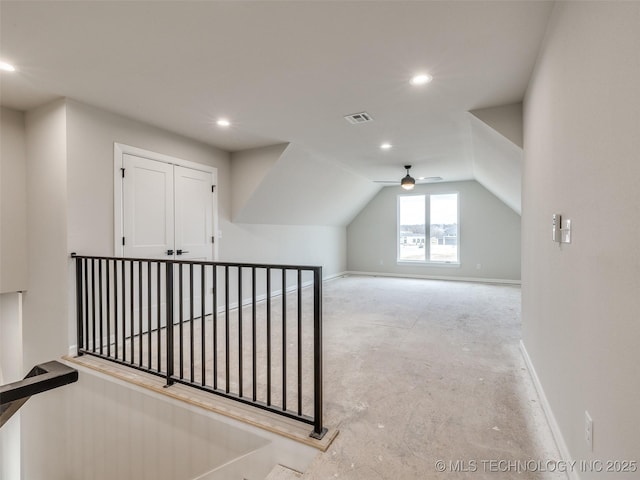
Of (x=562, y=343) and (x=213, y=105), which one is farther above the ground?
(x=213, y=105)

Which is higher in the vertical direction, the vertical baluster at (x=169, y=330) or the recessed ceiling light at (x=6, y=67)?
the recessed ceiling light at (x=6, y=67)

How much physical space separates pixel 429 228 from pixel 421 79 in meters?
5.65

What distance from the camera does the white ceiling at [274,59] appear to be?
1830mm

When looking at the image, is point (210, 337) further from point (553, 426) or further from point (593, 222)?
point (593, 222)

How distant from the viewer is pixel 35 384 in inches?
104

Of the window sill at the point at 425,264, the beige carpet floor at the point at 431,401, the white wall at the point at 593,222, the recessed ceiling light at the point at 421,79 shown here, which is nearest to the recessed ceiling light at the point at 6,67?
the recessed ceiling light at the point at 421,79

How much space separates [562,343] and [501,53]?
1.97m

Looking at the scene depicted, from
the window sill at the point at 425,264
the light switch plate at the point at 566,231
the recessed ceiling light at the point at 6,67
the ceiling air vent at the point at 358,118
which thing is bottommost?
the window sill at the point at 425,264

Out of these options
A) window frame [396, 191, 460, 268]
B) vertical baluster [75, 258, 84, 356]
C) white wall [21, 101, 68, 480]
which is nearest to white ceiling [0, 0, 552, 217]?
white wall [21, 101, 68, 480]

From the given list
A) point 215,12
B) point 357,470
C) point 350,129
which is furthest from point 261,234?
point 357,470

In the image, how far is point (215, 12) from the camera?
1.82 metres

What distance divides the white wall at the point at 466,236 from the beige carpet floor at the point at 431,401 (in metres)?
3.25

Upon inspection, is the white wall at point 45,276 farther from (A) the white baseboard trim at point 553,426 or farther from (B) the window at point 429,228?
(B) the window at point 429,228

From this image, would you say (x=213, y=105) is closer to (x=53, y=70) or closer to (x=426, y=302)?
(x=53, y=70)
